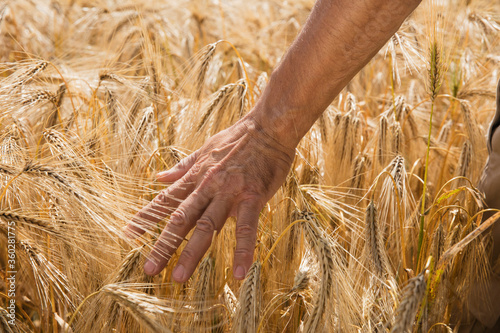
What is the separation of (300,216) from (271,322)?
0.38m

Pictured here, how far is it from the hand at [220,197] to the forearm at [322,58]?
0.06m

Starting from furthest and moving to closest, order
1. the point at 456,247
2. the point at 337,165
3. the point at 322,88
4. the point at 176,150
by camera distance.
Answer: the point at 337,165
the point at 176,150
the point at 322,88
the point at 456,247

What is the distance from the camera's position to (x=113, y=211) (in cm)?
113

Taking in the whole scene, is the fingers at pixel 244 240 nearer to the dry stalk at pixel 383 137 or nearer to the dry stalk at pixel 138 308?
the dry stalk at pixel 138 308

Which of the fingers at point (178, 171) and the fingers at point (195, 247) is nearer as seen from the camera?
the fingers at point (195, 247)

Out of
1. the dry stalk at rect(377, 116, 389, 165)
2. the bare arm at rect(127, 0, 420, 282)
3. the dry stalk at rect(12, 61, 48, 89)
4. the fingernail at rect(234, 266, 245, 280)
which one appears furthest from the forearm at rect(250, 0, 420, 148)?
the dry stalk at rect(12, 61, 48, 89)

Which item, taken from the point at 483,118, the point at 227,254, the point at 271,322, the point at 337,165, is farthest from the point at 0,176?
the point at 483,118

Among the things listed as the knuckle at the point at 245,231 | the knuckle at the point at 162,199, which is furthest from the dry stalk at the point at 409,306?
the knuckle at the point at 162,199

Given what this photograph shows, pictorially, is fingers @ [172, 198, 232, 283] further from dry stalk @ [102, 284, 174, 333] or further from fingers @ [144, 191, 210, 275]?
dry stalk @ [102, 284, 174, 333]

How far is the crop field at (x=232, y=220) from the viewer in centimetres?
112

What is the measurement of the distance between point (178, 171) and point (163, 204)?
5.6 inches

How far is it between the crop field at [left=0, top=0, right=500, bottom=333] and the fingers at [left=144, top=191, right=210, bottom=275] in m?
0.04

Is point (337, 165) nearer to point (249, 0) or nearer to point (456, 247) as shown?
point (456, 247)

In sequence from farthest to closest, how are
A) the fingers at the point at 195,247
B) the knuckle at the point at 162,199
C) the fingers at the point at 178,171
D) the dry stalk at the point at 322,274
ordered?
1. the fingers at the point at 178,171
2. the knuckle at the point at 162,199
3. the fingers at the point at 195,247
4. the dry stalk at the point at 322,274
